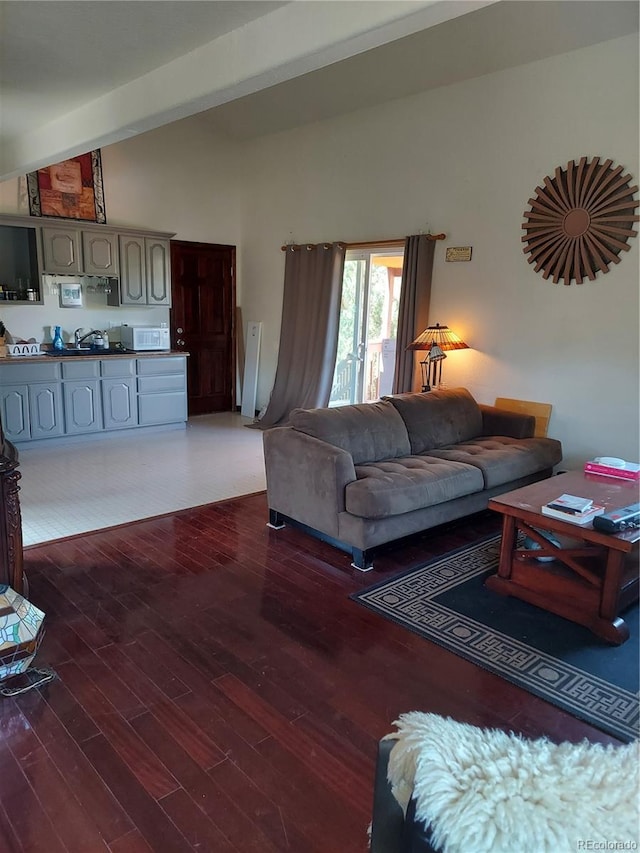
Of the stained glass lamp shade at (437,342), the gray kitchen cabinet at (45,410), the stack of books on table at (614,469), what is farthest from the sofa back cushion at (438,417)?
the gray kitchen cabinet at (45,410)

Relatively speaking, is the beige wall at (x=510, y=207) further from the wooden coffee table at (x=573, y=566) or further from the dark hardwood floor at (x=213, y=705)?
the dark hardwood floor at (x=213, y=705)

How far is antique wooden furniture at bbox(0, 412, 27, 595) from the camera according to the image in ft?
8.05

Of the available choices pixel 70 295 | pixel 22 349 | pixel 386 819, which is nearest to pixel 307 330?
pixel 70 295

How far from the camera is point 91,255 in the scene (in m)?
6.17

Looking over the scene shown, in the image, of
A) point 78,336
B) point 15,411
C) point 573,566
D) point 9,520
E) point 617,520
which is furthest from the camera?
point 78,336

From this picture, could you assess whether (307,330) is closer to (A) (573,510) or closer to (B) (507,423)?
(B) (507,423)

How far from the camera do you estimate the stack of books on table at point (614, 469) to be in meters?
3.60

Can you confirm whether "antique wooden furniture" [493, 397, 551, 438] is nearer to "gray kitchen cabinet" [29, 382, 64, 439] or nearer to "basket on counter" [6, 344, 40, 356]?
"gray kitchen cabinet" [29, 382, 64, 439]

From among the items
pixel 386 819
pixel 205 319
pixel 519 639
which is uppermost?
pixel 205 319

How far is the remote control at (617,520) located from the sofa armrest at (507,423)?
187 cm

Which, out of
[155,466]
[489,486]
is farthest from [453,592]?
[155,466]

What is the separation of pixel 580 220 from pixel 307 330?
3107mm

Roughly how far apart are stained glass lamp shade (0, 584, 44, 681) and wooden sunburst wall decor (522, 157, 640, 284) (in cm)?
436

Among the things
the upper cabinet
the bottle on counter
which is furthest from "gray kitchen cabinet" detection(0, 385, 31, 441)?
the upper cabinet
